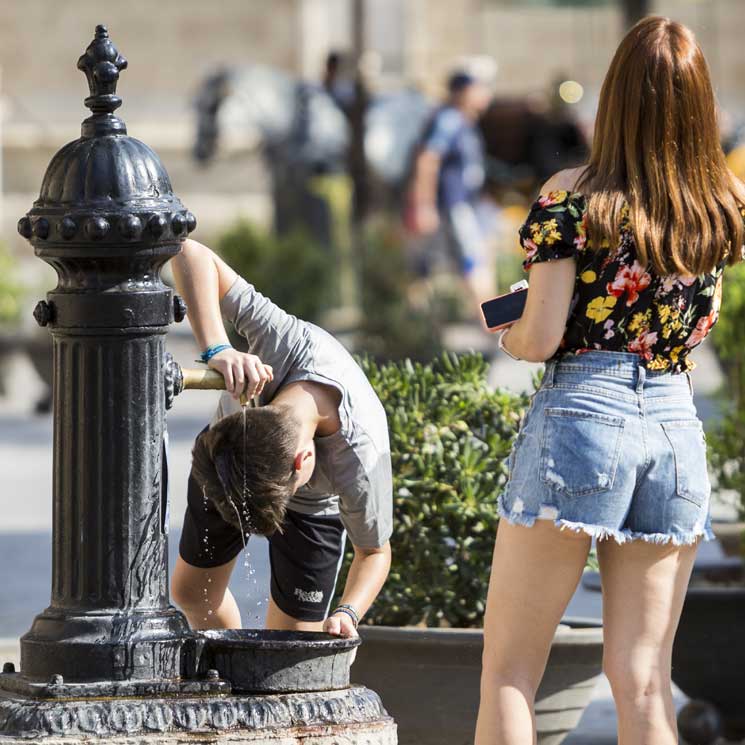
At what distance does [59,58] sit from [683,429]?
28141mm

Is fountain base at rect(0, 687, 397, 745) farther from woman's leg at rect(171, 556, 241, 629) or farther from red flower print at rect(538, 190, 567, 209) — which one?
red flower print at rect(538, 190, 567, 209)

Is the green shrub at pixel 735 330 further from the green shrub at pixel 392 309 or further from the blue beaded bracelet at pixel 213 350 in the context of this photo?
the green shrub at pixel 392 309

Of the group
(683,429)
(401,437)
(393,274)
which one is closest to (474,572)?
(401,437)

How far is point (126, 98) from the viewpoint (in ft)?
102

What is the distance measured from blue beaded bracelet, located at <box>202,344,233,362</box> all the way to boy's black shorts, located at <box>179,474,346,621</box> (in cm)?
46

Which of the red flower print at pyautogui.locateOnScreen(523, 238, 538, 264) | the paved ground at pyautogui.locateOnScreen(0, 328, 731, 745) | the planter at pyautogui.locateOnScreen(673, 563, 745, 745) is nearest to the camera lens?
the red flower print at pyautogui.locateOnScreen(523, 238, 538, 264)

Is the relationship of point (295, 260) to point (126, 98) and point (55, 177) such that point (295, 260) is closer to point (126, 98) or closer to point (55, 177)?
point (55, 177)

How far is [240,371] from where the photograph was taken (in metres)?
3.62

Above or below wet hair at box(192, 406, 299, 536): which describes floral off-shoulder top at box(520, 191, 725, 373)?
above

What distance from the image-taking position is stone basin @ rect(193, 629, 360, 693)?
354 cm

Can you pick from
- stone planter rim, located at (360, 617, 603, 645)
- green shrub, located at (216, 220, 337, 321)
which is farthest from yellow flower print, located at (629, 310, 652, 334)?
green shrub, located at (216, 220, 337, 321)

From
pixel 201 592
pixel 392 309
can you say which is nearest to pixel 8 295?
pixel 392 309

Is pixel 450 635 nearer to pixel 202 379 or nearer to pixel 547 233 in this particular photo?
pixel 202 379

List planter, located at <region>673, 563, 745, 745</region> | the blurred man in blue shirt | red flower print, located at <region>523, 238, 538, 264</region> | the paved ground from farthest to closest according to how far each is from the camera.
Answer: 1. the blurred man in blue shirt
2. the paved ground
3. planter, located at <region>673, 563, 745, 745</region>
4. red flower print, located at <region>523, 238, 538, 264</region>
